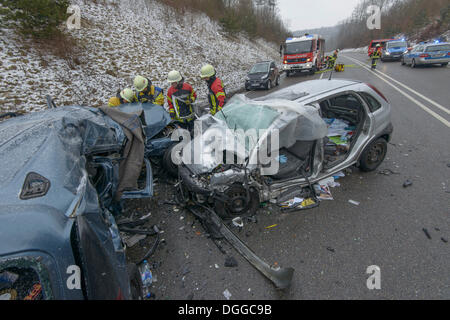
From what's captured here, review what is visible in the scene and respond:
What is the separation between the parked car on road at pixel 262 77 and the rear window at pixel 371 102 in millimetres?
8331

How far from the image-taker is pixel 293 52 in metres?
15.4

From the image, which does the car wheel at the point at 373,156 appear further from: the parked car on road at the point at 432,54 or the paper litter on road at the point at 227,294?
the parked car on road at the point at 432,54

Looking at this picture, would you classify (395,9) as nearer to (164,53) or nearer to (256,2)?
(256,2)

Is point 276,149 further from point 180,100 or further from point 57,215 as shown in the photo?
point 180,100

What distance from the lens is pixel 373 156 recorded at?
3.78m

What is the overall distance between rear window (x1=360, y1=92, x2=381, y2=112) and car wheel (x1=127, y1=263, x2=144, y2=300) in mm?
3938

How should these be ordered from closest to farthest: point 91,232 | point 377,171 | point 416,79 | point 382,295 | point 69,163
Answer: point 91,232
point 69,163
point 382,295
point 377,171
point 416,79

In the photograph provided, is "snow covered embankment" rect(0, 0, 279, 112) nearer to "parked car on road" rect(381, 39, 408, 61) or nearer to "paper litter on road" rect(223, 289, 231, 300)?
"paper litter on road" rect(223, 289, 231, 300)

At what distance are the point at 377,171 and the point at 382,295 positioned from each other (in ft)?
8.16

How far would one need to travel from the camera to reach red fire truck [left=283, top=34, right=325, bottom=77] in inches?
589

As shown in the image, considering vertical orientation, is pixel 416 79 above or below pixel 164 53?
below

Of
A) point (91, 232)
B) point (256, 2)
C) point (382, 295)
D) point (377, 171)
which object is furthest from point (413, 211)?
point (256, 2)

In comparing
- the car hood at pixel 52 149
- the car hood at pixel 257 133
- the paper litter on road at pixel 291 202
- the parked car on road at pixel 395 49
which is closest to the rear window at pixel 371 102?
the car hood at pixel 257 133

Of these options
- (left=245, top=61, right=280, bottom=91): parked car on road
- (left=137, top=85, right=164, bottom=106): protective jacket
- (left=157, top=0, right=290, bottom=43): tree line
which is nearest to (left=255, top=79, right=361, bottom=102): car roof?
(left=137, top=85, right=164, bottom=106): protective jacket
